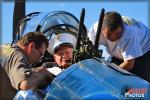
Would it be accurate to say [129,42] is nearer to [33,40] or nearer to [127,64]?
[127,64]

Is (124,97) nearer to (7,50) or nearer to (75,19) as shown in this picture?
(7,50)

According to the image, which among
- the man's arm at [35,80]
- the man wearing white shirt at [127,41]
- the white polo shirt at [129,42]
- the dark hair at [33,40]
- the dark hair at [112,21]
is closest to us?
the man's arm at [35,80]

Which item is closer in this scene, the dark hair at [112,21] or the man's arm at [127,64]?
the dark hair at [112,21]

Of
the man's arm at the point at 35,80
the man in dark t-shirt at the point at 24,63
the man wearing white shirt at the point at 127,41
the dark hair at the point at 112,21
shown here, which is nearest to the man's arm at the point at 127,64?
the man wearing white shirt at the point at 127,41

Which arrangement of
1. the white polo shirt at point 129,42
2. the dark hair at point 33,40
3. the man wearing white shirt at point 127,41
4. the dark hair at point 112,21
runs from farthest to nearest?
the white polo shirt at point 129,42 < the man wearing white shirt at point 127,41 < the dark hair at point 112,21 < the dark hair at point 33,40

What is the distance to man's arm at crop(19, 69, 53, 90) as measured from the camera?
5207 millimetres

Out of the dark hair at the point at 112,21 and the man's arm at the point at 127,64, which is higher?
the dark hair at the point at 112,21

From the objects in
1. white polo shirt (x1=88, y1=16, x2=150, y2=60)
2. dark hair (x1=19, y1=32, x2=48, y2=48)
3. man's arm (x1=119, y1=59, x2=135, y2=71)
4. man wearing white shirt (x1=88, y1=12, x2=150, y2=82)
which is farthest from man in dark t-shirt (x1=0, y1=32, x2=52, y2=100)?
man's arm (x1=119, y1=59, x2=135, y2=71)

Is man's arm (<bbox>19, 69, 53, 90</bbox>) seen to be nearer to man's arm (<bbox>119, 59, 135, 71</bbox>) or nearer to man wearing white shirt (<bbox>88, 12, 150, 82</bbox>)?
man wearing white shirt (<bbox>88, 12, 150, 82</bbox>)

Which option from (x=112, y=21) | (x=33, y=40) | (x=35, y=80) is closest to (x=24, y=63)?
(x=35, y=80)

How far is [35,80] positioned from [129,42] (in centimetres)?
201

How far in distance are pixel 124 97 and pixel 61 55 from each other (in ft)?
7.28

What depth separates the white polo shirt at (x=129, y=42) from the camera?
270 inches

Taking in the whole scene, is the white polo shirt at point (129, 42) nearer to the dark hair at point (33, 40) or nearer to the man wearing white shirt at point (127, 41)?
the man wearing white shirt at point (127, 41)
